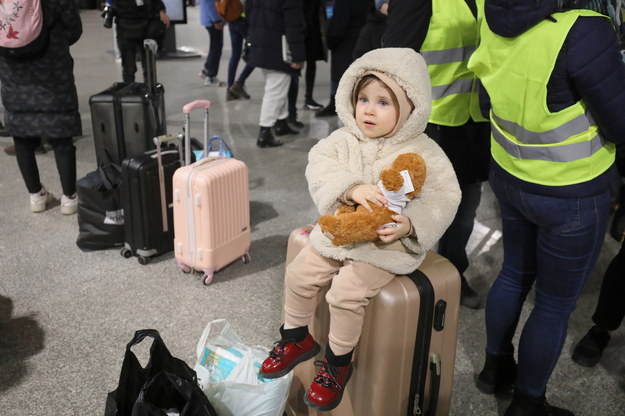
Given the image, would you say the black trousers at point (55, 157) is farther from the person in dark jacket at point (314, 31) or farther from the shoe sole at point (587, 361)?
the shoe sole at point (587, 361)

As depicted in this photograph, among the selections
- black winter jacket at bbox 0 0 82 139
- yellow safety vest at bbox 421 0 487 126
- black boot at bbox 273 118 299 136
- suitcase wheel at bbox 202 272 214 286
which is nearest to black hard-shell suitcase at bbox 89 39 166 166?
black winter jacket at bbox 0 0 82 139

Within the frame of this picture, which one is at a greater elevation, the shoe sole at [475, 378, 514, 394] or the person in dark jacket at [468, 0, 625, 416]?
the person in dark jacket at [468, 0, 625, 416]

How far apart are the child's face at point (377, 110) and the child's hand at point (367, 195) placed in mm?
162

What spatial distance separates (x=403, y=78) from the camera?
1.53 metres

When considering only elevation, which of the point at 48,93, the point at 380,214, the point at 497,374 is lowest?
the point at 497,374

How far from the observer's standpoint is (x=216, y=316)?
2553mm

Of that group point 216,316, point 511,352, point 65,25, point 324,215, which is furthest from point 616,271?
point 65,25

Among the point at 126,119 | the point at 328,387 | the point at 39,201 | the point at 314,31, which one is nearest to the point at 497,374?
the point at 328,387

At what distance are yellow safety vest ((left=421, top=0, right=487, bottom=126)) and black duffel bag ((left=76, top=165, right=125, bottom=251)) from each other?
1643 mm

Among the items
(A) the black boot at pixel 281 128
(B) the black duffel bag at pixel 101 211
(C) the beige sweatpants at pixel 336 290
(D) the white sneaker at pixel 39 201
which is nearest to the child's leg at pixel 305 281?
(C) the beige sweatpants at pixel 336 290

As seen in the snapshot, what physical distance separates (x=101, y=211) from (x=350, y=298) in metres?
1.88

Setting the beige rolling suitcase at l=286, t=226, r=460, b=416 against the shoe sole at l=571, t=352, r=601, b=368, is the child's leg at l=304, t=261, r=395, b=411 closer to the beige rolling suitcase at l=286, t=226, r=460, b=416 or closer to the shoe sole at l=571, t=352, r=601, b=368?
the beige rolling suitcase at l=286, t=226, r=460, b=416

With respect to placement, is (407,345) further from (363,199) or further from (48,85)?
(48,85)

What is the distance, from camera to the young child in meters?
1.54
